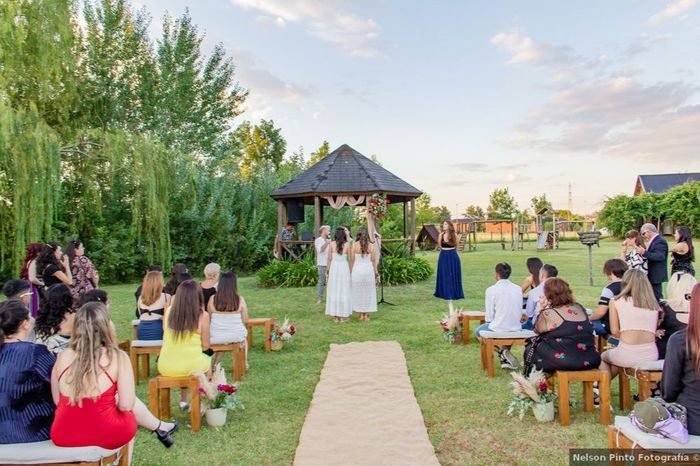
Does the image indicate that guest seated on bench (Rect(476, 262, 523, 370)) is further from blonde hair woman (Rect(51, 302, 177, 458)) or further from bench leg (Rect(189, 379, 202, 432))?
blonde hair woman (Rect(51, 302, 177, 458))

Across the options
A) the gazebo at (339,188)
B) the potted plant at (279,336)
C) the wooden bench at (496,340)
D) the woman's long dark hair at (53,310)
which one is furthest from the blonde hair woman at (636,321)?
the gazebo at (339,188)

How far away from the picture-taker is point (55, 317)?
468cm

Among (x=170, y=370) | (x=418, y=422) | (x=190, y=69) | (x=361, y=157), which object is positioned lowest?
(x=418, y=422)

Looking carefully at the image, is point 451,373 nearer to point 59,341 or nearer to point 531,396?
point 531,396

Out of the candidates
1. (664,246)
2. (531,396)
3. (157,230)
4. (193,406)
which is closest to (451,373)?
(531,396)

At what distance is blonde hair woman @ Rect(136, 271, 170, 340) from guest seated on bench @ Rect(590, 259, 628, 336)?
4715 millimetres

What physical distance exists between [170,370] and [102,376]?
5.11 ft

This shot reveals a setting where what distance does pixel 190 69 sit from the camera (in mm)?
26562

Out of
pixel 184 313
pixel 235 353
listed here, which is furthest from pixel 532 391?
pixel 235 353

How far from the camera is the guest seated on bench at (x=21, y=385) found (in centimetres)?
314

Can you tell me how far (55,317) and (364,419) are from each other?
9.51 ft

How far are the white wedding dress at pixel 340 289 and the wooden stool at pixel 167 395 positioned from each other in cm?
509

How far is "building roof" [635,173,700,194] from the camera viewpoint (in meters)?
49.8

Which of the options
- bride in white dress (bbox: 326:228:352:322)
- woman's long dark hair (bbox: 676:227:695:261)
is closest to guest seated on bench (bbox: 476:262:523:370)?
woman's long dark hair (bbox: 676:227:695:261)
